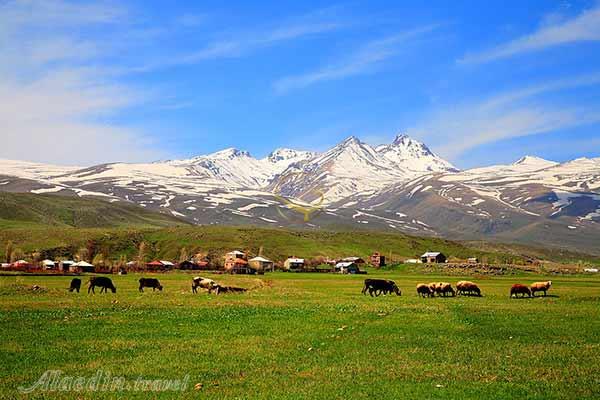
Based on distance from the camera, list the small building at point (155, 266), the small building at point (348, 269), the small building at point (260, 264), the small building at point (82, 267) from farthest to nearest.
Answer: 1. the small building at point (260, 264)
2. the small building at point (348, 269)
3. the small building at point (155, 266)
4. the small building at point (82, 267)

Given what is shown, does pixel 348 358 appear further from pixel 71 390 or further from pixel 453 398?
pixel 71 390

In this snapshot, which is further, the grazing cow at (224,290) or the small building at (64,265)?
the small building at (64,265)

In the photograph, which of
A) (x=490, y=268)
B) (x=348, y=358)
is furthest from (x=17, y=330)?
(x=490, y=268)

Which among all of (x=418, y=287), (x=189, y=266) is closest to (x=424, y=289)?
(x=418, y=287)

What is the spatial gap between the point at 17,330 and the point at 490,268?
5364 inches

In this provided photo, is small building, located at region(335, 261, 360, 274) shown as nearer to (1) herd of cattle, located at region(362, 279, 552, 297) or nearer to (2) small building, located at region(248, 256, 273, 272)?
(2) small building, located at region(248, 256, 273, 272)

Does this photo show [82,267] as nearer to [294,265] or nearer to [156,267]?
[156,267]

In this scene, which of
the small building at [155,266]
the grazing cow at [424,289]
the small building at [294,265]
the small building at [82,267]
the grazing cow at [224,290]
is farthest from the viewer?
the small building at [294,265]

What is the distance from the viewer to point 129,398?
16.7 m

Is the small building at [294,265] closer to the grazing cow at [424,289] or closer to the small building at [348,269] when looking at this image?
the small building at [348,269]

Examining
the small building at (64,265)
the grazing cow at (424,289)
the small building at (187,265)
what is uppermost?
the grazing cow at (424,289)

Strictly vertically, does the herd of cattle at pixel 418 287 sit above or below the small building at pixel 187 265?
above

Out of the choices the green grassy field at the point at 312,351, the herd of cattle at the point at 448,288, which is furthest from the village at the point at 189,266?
the green grassy field at the point at 312,351

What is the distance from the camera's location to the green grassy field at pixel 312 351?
17734 millimetres
